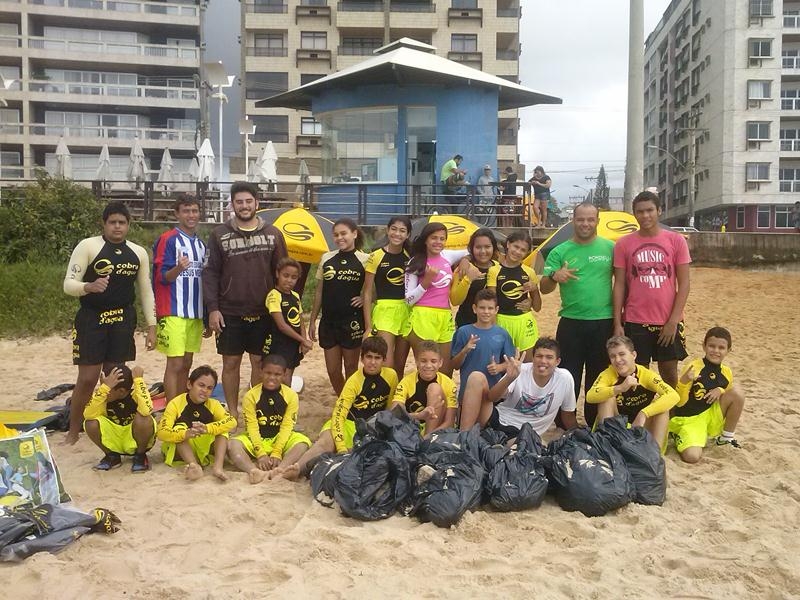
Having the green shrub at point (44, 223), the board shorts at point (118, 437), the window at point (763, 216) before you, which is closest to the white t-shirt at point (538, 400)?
the board shorts at point (118, 437)

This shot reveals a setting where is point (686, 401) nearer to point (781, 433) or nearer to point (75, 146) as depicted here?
point (781, 433)

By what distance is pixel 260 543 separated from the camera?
3.90 m

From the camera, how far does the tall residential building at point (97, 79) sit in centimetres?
4206

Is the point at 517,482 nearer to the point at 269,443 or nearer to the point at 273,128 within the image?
the point at 269,443

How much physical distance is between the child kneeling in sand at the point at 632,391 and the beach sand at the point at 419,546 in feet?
1.18

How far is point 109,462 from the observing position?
5176 mm

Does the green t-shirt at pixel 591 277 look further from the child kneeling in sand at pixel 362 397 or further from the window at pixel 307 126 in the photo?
the window at pixel 307 126

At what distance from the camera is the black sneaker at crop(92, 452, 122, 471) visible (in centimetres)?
514

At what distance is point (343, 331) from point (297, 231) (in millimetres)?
1331

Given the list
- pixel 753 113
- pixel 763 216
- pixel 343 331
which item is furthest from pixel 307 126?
pixel 343 331

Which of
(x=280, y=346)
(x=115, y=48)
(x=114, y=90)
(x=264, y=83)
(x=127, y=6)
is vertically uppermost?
(x=127, y=6)

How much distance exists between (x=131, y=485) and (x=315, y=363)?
487 cm

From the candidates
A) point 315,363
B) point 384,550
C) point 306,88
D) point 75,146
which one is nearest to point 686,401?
point 384,550

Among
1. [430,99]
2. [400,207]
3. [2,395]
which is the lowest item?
[2,395]
